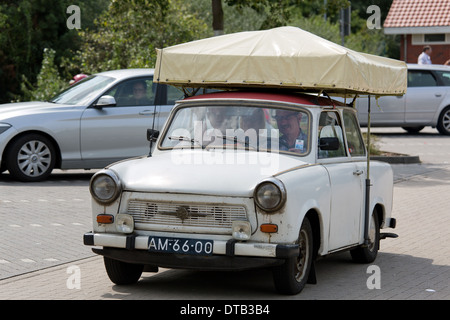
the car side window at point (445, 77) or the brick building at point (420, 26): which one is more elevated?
the brick building at point (420, 26)

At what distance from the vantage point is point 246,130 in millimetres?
7852

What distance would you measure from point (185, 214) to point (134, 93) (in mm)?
7759

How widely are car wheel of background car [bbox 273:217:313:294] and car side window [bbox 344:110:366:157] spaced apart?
1570mm

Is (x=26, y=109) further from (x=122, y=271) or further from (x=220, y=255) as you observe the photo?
(x=220, y=255)

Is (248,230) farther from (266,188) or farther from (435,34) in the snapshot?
(435,34)

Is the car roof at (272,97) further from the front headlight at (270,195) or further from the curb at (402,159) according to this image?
the curb at (402,159)

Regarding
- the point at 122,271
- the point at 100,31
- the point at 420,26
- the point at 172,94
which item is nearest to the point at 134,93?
the point at 172,94

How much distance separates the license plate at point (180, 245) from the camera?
6.73 m

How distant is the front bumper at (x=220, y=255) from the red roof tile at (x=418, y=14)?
34.8 meters

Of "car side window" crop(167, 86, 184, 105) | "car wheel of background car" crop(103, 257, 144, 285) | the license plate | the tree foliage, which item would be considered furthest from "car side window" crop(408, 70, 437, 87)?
the license plate

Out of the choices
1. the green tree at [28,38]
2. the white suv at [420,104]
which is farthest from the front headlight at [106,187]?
the green tree at [28,38]

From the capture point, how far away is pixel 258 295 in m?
7.11

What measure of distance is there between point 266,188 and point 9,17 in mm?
27397

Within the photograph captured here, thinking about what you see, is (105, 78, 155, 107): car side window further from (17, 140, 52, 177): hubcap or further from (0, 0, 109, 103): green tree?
(0, 0, 109, 103): green tree
